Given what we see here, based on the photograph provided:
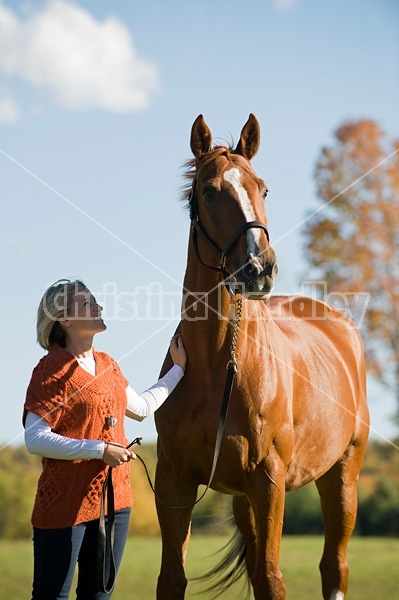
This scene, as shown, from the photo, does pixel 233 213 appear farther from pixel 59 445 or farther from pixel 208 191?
pixel 59 445

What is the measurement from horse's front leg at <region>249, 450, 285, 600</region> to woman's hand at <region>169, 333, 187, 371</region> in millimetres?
693

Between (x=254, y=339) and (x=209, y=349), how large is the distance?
0.27 metres

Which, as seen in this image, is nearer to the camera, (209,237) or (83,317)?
(83,317)

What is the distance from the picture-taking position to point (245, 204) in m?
3.84

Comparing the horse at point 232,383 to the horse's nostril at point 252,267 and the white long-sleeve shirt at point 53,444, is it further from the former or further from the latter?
the white long-sleeve shirt at point 53,444

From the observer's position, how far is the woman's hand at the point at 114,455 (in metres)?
3.45

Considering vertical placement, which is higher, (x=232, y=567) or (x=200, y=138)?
(x=200, y=138)

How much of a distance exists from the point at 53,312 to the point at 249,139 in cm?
152

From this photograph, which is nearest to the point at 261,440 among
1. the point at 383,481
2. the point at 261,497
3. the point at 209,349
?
the point at 261,497

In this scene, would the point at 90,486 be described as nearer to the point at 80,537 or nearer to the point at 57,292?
the point at 80,537

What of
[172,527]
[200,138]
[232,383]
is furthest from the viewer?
[200,138]

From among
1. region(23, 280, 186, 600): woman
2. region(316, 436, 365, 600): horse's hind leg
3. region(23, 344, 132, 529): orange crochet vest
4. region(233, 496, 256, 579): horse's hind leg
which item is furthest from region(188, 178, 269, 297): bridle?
region(316, 436, 365, 600): horse's hind leg

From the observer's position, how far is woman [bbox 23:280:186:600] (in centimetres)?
346

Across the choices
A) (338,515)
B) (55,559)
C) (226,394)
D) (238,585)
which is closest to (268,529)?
(226,394)
